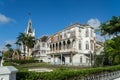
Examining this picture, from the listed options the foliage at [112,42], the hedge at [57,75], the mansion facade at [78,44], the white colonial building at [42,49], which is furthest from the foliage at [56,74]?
the white colonial building at [42,49]

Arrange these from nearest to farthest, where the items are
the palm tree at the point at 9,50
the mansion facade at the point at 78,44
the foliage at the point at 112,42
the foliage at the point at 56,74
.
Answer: the foliage at the point at 56,74 → the foliage at the point at 112,42 → the mansion facade at the point at 78,44 → the palm tree at the point at 9,50

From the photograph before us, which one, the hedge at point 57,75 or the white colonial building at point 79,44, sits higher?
the white colonial building at point 79,44

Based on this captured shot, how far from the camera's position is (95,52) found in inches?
2122

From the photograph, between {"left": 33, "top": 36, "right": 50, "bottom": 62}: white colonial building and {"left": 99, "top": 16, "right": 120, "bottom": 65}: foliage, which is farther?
{"left": 33, "top": 36, "right": 50, "bottom": 62}: white colonial building

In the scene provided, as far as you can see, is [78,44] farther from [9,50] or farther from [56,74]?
[9,50]

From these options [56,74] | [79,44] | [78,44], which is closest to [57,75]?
[56,74]

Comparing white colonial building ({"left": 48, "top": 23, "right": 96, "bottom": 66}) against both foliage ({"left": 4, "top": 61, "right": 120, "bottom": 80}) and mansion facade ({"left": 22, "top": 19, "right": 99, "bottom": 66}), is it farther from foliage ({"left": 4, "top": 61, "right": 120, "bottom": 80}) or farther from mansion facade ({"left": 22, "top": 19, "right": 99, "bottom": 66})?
foliage ({"left": 4, "top": 61, "right": 120, "bottom": 80})

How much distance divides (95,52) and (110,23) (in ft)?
29.7

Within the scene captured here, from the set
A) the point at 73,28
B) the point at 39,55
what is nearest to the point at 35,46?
the point at 39,55

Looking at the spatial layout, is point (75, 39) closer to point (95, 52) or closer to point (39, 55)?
point (95, 52)

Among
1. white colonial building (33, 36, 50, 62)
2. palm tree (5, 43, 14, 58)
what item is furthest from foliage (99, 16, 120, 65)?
palm tree (5, 43, 14, 58)

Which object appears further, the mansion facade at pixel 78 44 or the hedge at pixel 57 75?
the mansion facade at pixel 78 44

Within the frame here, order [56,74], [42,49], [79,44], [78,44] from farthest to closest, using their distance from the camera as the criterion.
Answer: [42,49] → [79,44] → [78,44] → [56,74]

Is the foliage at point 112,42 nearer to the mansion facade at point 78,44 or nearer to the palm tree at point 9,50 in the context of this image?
the mansion facade at point 78,44
